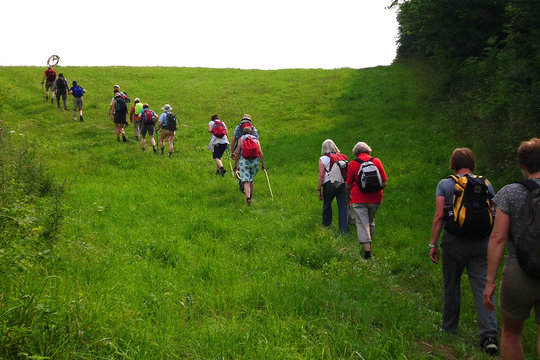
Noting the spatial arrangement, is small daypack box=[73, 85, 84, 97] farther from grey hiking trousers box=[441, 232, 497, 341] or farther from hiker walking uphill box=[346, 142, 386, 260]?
grey hiking trousers box=[441, 232, 497, 341]

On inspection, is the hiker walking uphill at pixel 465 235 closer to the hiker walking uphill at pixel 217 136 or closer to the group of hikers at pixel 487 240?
the group of hikers at pixel 487 240

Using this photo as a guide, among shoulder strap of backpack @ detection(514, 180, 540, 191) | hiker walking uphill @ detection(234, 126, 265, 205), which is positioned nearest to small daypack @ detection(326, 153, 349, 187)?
hiker walking uphill @ detection(234, 126, 265, 205)

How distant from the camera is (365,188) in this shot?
22.5 ft

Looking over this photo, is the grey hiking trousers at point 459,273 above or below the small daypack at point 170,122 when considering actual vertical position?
below

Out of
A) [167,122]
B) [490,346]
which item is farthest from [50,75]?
[490,346]

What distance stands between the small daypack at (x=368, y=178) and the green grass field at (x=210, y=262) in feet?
3.95

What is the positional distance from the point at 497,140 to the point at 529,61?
7.41 feet

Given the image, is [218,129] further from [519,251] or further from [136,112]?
Answer: [519,251]

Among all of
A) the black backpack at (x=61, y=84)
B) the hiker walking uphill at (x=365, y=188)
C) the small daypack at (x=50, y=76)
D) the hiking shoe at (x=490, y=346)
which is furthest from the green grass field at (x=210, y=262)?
the small daypack at (x=50, y=76)

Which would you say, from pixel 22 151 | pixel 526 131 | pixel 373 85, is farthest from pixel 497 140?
pixel 373 85

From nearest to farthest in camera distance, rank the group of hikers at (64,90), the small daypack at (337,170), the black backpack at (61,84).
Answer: the small daypack at (337,170), the group of hikers at (64,90), the black backpack at (61,84)

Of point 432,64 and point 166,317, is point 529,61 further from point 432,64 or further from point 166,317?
point 432,64

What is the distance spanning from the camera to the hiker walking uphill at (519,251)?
10.3ft

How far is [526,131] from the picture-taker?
9.16m
